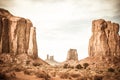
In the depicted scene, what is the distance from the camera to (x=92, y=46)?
7744cm

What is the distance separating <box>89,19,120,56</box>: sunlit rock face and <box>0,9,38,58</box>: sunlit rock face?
64.7ft

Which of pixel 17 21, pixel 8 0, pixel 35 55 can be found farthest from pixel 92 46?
pixel 8 0

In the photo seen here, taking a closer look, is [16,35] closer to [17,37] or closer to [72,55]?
[17,37]

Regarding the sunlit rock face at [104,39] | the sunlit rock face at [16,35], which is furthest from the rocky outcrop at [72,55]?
the sunlit rock face at [16,35]

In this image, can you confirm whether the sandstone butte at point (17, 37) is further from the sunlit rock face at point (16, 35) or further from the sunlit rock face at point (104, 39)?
the sunlit rock face at point (104, 39)

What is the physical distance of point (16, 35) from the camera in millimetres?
62312

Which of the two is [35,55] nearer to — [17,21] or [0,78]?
[17,21]

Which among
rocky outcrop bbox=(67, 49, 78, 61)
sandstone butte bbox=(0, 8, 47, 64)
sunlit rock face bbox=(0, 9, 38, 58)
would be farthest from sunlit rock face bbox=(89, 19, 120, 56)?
rocky outcrop bbox=(67, 49, 78, 61)

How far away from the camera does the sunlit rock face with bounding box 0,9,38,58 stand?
2344 inches

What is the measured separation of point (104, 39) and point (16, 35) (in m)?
27.1

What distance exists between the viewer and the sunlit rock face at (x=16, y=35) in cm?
5953

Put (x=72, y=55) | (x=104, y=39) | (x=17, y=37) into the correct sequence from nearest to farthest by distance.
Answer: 1. (x=17, y=37)
2. (x=104, y=39)
3. (x=72, y=55)

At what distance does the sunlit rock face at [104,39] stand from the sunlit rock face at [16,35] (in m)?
19.7

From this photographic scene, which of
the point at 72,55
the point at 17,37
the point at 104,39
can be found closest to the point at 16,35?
the point at 17,37
